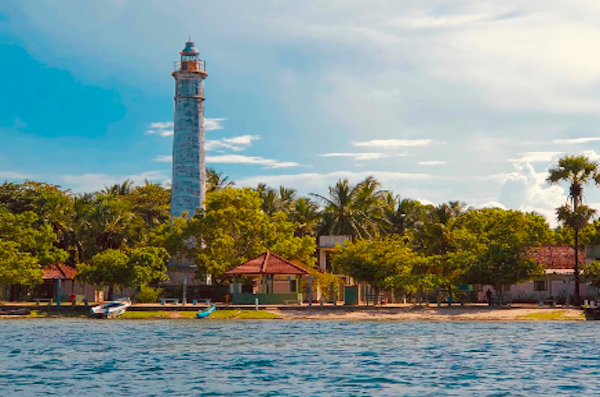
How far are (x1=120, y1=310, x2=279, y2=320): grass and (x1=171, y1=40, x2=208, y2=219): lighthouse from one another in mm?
12064

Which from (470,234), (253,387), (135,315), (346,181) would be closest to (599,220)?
(470,234)

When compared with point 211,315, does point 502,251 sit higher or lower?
higher

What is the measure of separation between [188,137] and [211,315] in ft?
54.0

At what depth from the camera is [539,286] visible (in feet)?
211

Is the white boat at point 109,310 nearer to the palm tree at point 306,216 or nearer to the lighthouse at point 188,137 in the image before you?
the lighthouse at point 188,137

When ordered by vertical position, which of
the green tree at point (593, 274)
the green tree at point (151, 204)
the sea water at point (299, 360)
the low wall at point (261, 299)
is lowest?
the sea water at point (299, 360)

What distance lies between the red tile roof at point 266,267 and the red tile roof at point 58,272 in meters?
14.5

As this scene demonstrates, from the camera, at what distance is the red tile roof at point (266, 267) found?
5712cm

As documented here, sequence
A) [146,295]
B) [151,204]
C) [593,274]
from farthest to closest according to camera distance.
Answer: [151,204], [146,295], [593,274]

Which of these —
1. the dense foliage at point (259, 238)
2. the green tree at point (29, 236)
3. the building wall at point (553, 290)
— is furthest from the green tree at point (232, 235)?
the building wall at point (553, 290)

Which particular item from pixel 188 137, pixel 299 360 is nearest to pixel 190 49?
pixel 188 137

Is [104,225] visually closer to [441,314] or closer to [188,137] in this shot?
[188,137]

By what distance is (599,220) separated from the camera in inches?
2466

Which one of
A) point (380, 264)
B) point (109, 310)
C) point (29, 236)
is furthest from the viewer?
point (29, 236)
